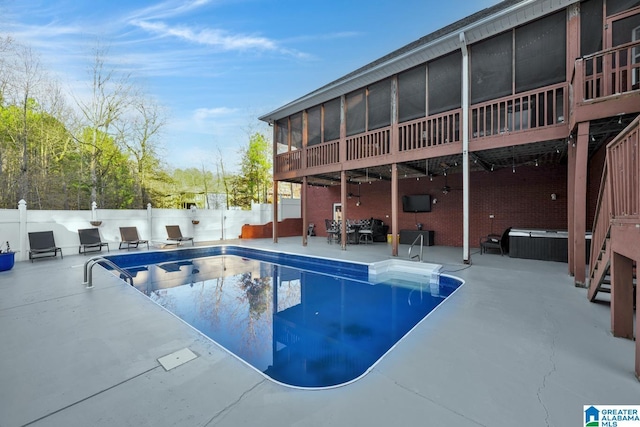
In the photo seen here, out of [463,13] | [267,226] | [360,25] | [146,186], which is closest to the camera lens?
[463,13]

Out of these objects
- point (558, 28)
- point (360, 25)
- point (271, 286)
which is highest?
point (360, 25)

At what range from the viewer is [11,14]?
356 inches

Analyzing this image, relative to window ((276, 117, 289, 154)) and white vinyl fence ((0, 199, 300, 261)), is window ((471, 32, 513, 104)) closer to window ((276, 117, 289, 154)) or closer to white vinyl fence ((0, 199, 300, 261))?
window ((276, 117, 289, 154))

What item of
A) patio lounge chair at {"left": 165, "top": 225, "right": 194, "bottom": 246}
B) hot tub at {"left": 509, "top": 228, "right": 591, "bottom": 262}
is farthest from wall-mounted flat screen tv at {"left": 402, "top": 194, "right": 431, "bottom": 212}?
patio lounge chair at {"left": 165, "top": 225, "right": 194, "bottom": 246}

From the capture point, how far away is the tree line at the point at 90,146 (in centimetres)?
1131

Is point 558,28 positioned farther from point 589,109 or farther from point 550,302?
point 550,302

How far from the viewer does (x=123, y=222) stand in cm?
1046

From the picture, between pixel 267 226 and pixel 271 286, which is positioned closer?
pixel 271 286

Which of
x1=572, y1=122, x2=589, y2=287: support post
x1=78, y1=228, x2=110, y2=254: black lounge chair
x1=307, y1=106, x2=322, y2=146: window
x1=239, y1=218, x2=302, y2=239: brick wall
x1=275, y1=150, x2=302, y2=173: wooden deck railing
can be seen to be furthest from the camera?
x1=239, y1=218, x2=302, y2=239: brick wall

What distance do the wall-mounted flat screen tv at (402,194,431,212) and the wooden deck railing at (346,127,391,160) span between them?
345 cm

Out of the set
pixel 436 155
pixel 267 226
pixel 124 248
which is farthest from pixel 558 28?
pixel 124 248

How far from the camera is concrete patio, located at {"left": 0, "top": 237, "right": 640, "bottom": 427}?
1.77 meters

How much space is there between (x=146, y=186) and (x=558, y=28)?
63.2ft

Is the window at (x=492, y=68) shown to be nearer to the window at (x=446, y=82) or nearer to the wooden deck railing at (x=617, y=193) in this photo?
the window at (x=446, y=82)
